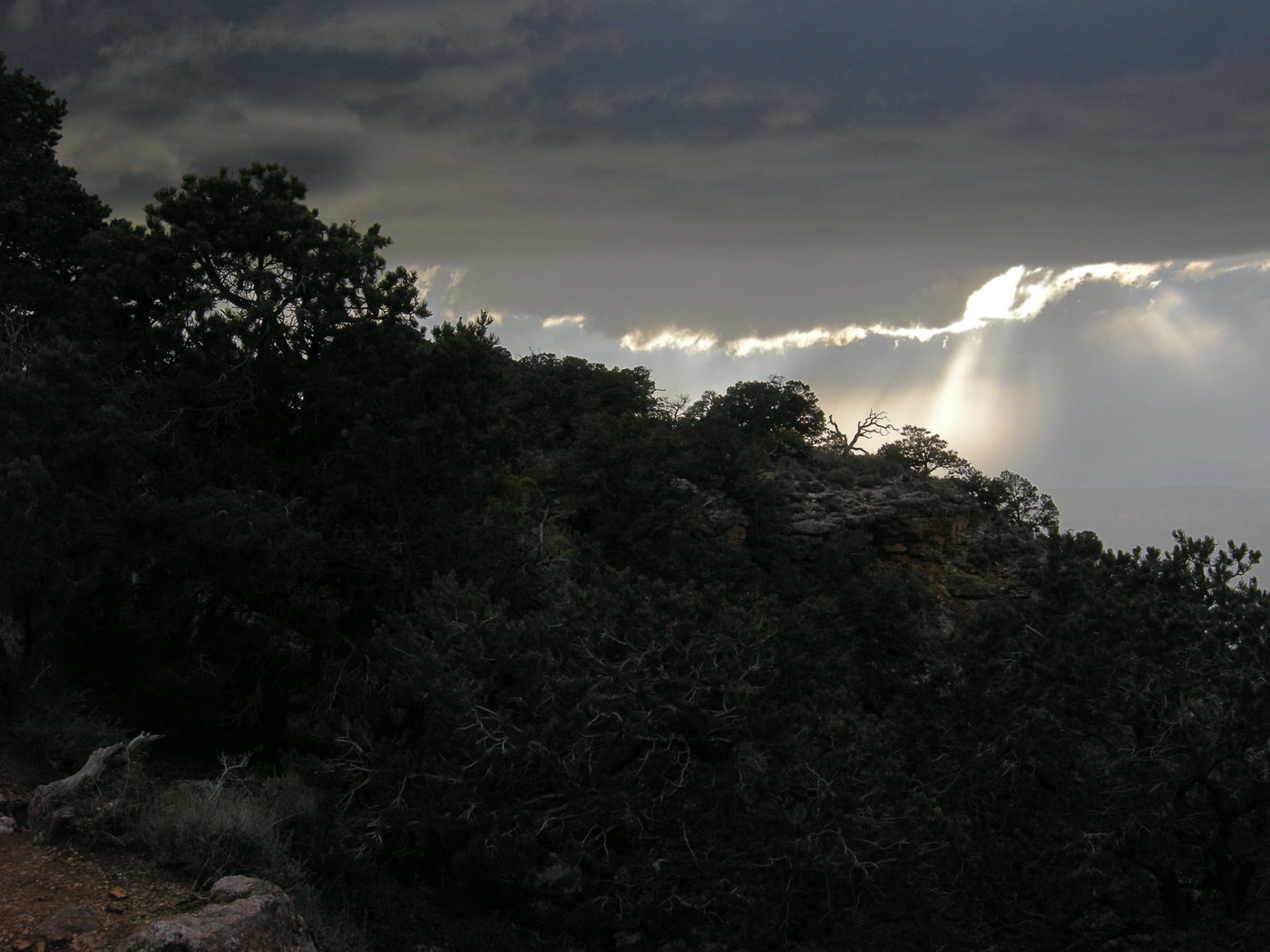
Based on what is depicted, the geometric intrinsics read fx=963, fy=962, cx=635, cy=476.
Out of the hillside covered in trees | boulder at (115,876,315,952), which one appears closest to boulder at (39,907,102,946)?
boulder at (115,876,315,952)

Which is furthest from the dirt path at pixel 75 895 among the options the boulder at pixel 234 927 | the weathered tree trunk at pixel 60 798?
the boulder at pixel 234 927

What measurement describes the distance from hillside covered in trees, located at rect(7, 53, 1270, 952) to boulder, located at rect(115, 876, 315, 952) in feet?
3.18

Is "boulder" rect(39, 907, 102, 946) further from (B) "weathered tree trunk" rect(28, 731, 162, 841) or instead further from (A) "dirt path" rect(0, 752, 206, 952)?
(B) "weathered tree trunk" rect(28, 731, 162, 841)

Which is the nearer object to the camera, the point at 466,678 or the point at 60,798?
the point at 60,798

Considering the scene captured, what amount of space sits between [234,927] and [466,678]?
5127mm

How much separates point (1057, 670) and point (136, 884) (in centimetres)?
1078

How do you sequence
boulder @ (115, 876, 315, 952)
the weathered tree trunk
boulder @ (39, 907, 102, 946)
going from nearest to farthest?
boulder @ (115, 876, 315, 952) → boulder @ (39, 907, 102, 946) → the weathered tree trunk

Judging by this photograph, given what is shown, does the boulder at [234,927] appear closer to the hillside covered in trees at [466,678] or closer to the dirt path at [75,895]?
the dirt path at [75,895]

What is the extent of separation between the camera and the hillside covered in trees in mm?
11336

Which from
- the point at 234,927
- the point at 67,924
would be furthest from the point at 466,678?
the point at 67,924

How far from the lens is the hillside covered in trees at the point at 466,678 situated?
11336mm

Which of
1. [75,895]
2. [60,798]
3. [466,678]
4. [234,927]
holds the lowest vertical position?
[75,895]

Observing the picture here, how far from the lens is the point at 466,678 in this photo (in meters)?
12.4

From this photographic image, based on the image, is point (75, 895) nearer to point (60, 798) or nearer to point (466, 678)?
point (60, 798)
